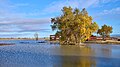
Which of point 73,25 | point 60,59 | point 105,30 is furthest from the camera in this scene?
point 105,30

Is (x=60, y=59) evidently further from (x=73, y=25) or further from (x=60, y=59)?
(x=73, y=25)

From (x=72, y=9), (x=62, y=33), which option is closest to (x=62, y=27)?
(x=62, y=33)

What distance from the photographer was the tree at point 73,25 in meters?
80.5

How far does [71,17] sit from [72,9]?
3477mm

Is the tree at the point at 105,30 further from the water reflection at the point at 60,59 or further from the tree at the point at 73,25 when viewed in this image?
the water reflection at the point at 60,59

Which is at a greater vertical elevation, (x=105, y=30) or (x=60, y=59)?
(x=105, y=30)

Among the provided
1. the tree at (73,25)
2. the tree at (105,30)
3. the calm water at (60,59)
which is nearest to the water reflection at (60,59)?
the calm water at (60,59)

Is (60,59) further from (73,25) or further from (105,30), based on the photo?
(105,30)

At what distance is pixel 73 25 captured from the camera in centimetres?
8219

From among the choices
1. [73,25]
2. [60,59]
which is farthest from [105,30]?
[60,59]

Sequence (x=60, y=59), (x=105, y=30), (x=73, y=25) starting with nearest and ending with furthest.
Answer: (x=60, y=59)
(x=73, y=25)
(x=105, y=30)

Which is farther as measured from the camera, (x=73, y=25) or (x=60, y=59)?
(x=73, y=25)

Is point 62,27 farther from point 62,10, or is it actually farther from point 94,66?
point 94,66

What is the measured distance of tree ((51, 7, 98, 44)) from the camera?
80500 mm
